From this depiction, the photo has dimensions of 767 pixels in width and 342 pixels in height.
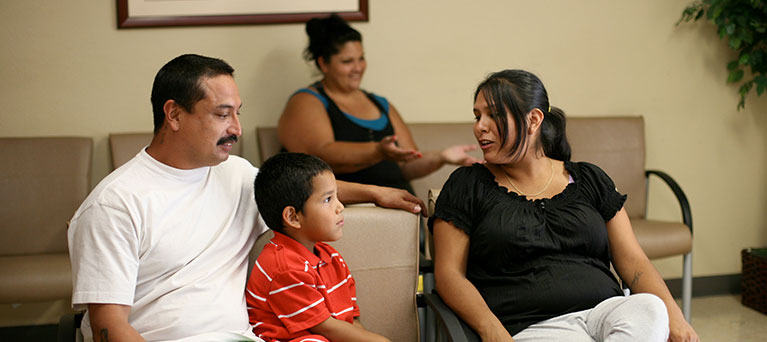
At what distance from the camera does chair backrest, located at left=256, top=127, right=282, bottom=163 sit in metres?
3.23

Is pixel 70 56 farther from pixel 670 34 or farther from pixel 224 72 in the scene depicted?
pixel 670 34

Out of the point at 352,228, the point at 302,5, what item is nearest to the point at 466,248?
the point at 352,228

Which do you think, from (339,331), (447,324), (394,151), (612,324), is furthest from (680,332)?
(394,151)

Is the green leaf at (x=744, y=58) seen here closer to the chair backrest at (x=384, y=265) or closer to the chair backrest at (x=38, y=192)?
the chair backrest at (x=384, y=265)

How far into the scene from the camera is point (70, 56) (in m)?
3.20

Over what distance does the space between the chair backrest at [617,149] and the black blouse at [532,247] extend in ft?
4.67

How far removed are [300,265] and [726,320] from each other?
102 inches

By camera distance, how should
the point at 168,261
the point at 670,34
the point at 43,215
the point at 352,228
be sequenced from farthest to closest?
1. the point at 670,34
2. the point at 43,215
3. the point at 352,228
4. the point at 168,261

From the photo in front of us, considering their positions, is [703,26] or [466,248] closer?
[466,248]

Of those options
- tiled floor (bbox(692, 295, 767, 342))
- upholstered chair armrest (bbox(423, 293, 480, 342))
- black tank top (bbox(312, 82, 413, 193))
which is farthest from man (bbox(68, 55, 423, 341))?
tiled floor (bbox(692, 295, 767, 342))

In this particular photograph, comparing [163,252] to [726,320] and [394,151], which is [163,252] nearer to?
[394,151]

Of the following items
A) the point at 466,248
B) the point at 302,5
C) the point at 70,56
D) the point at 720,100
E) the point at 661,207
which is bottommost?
the point at 661,207

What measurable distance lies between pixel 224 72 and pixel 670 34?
2792 mm

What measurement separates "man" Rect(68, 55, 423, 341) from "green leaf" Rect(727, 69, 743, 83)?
2938 mm
